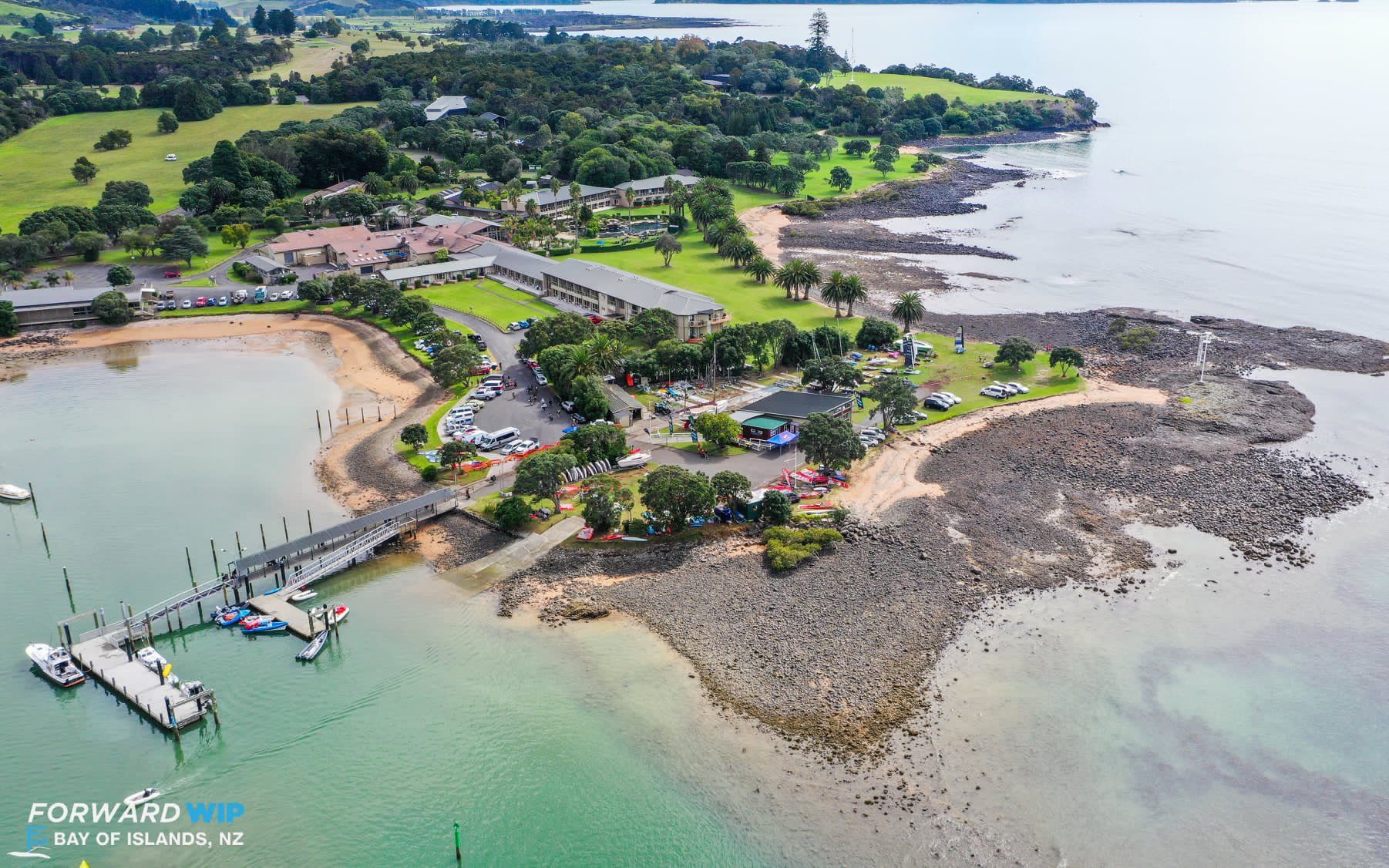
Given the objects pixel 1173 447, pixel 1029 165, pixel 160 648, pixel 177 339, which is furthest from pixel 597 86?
pixel 160 648

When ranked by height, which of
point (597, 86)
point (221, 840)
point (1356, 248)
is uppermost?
point (597, 86)

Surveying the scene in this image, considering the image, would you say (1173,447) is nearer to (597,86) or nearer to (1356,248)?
(1356,248)

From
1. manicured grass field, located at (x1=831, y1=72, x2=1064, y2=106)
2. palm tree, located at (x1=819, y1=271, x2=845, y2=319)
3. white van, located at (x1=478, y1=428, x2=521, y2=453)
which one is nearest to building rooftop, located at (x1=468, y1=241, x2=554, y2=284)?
palm tree, located at (x1=819, y1=271, x2=845, y2=319)

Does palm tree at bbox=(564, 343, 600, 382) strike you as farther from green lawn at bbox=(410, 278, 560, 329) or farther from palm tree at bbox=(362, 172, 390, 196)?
palm tree at bbox=(362, 172, 390, 196)

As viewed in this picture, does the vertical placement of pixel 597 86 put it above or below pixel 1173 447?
above

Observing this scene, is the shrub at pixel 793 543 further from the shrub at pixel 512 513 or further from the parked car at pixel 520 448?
the parked car at pixel 520 448
